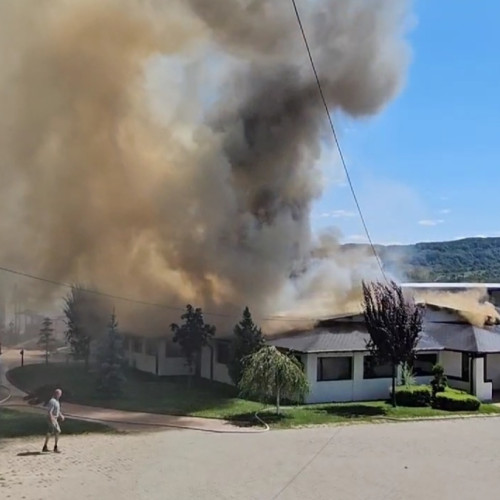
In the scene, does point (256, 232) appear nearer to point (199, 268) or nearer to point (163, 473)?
point (199, 268)

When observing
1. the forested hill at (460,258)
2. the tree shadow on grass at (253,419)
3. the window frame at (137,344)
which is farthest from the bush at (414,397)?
the forested hill at (460,258)

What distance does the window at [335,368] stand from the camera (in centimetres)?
2495

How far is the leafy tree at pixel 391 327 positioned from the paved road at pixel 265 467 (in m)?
4.64

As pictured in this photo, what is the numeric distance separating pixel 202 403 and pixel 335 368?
205 inches

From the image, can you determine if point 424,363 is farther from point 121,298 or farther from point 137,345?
point 121,298

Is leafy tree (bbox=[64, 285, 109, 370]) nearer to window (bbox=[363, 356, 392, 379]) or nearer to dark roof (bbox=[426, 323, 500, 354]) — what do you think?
window (bbox=[363, 356, 392, 379])

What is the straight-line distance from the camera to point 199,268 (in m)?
32.7

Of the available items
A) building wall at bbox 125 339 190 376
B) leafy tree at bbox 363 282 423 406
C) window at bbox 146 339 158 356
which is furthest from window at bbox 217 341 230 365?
leafy tree at bbox 363 282 423 406

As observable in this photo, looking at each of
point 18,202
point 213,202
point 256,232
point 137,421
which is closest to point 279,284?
point 256,232

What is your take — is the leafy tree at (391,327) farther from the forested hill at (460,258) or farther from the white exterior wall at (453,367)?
the forested hill at (460,258)

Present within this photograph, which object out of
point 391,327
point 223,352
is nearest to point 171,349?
point 223,352

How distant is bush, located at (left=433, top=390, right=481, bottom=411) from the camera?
23.4 meters

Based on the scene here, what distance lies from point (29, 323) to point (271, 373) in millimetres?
28486

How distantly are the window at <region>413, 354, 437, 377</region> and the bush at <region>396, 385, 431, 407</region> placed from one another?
3.91 meters
